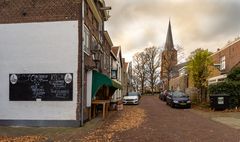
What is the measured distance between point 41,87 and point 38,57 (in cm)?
158

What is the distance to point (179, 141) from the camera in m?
11.2

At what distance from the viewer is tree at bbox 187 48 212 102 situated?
31.5 metres

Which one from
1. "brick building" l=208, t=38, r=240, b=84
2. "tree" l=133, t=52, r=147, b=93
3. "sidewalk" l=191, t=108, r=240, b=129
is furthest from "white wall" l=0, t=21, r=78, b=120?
"tree" l=133, t=52, r=147, b=93

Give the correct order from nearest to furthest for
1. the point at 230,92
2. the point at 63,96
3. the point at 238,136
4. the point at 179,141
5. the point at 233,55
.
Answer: the point at 179,141
the point at 238,136
the point at 63,96
the point at 230,92
the point at 233,55

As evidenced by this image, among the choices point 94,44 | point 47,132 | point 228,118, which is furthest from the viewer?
point 94,44

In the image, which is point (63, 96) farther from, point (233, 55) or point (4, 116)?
point (233, 55)

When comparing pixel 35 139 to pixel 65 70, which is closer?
pixel 35 139

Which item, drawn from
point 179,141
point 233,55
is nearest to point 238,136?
point 179,141

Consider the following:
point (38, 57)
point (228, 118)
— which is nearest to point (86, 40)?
point (38, 57)

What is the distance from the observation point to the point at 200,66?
31.6m

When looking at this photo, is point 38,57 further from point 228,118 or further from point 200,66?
point 200,66

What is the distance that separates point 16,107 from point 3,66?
231 cm

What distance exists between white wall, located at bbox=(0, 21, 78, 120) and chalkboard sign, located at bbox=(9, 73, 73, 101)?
0.69 ft

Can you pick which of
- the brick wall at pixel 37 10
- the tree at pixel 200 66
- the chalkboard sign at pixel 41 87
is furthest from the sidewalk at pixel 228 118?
the brick wall at pixel 37 10
